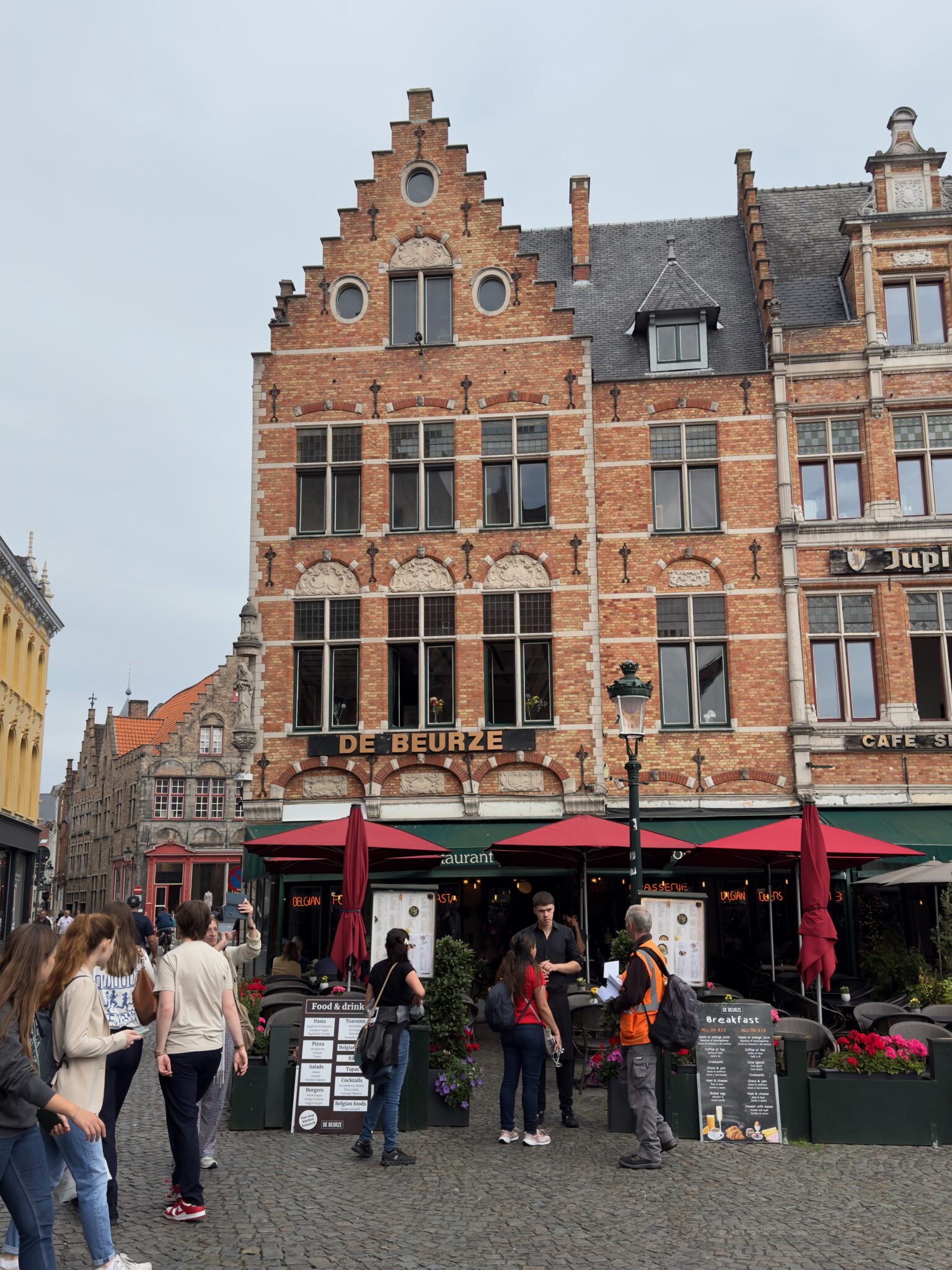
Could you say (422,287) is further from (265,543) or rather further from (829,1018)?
(829,1018)

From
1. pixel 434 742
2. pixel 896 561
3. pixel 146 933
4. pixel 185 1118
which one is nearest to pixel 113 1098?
pixel 185 1118

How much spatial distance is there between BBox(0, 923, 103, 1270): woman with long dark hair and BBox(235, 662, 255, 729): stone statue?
14.0 metres

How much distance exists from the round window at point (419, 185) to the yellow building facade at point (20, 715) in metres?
13.4

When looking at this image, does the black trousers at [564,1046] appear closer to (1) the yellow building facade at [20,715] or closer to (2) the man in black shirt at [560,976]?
(2) the man in black shirt at [560,976]

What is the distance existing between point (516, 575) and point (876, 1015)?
9.87 metres

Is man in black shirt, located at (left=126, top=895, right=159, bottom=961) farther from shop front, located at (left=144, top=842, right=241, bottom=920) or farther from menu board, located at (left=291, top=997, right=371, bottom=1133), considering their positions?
shop front, located at (left=144, top=842, right=241, bottom=920)

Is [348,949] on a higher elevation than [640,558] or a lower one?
lower

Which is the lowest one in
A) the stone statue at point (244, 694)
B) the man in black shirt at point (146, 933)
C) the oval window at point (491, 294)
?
the man in black shirt at point (146, 933)

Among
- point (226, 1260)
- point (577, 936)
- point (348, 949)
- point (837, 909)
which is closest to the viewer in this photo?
point (226, 1260)

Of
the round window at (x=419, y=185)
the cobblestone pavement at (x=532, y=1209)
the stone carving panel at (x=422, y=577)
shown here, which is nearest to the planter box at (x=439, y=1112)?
the cobblestone pavement at (x=532, y=1209)

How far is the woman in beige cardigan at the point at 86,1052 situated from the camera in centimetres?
540

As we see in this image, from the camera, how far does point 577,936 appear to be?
1294 centimetres

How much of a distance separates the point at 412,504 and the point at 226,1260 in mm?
14906

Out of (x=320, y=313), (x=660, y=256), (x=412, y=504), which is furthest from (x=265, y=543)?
(x=660, y=256)
